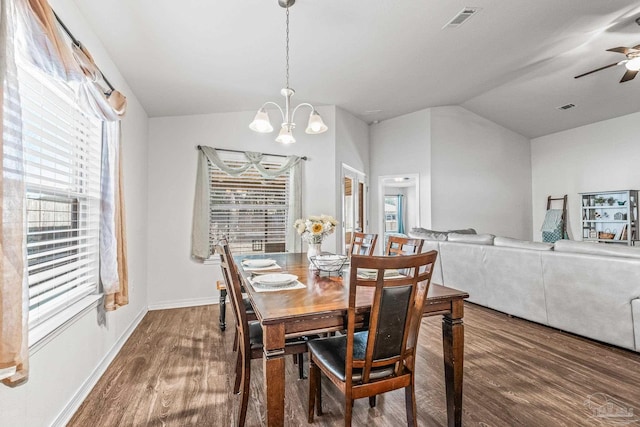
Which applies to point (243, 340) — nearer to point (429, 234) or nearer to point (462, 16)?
point (462, 16)

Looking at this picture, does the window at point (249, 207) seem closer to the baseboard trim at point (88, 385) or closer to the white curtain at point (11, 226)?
the baseboard trim at point (88, 385)

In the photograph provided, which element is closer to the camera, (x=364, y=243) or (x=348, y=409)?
(x=348, y=409)

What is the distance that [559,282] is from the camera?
303 centimetres

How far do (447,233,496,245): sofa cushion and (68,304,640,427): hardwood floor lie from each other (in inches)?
42.9

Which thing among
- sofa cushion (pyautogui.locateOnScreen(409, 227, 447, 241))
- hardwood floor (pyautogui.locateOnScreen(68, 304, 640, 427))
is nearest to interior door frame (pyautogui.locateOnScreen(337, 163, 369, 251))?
sofa cushion (pyautogui.locateOnScreen(409, 227, 447, 241))

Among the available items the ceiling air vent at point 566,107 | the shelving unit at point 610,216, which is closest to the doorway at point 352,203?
the ceiling air vent at point 566,107

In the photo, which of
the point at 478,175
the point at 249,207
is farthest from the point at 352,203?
the point at 478,175

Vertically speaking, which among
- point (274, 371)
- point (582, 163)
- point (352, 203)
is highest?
point (582, 163)

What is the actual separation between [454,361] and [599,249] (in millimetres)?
2212

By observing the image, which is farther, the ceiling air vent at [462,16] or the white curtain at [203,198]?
the white curtain at [203,198]

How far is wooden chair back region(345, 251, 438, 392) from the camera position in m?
1.30

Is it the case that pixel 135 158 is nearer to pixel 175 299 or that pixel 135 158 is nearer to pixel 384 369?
pixel 175 299

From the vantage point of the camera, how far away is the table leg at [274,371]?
51.9 inches

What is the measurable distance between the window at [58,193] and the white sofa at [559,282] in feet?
13.0
